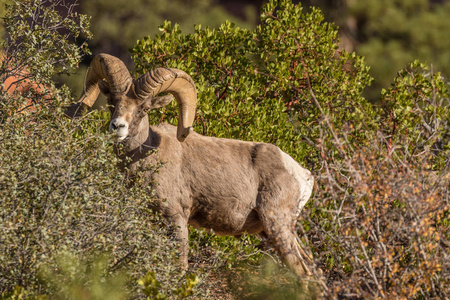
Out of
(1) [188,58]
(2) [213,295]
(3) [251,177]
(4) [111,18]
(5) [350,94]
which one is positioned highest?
(4) [111,18]

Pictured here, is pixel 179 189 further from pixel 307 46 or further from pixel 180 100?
pixel 307 46

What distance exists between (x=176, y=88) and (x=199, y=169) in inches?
38.7

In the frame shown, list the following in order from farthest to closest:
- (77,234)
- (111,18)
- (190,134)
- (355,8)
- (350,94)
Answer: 1. (111,18)
2. (355,8)
3. (350,94)
4. (190,134)
5. (77,234)

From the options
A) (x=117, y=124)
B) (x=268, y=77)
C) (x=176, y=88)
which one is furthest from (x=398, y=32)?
(x=117, y=124)

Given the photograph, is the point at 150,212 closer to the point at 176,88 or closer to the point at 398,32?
the point at 176,88

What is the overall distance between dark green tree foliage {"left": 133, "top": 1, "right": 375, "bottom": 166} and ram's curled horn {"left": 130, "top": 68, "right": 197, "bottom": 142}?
945 millimetres

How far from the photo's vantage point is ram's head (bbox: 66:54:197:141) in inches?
288

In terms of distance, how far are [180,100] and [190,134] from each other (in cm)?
41

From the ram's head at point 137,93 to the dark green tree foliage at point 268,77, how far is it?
1000 millimetres

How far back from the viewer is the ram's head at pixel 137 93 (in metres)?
7.30

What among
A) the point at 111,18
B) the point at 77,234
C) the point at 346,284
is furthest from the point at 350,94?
the point at 111,18

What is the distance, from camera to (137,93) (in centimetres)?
745

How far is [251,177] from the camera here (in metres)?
7.76

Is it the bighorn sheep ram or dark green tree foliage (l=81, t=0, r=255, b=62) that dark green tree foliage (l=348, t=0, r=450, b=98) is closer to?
dark green tree foliage (l=81, t=0, r=255, b=62)
